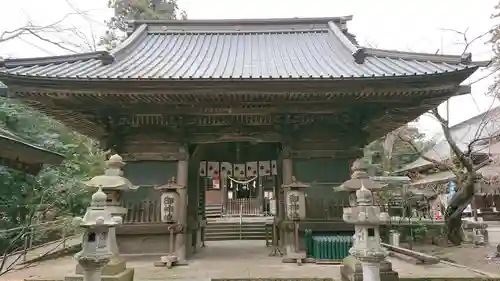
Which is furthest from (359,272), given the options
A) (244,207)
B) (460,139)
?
(244,207)

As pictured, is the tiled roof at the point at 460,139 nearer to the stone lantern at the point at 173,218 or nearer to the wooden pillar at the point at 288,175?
the wooden pillar at the point at 288,175

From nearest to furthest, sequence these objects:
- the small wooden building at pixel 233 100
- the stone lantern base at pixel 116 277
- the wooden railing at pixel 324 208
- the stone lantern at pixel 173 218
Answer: the stone lantern base at pixel 116 277 < the small wooden building at pixel 233 100 < the stone lantern at pixel 173 218 < the wooden railing at pixel 324 208

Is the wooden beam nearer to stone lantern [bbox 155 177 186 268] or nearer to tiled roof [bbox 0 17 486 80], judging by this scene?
tiled roof [bbox 0 17 486 80]

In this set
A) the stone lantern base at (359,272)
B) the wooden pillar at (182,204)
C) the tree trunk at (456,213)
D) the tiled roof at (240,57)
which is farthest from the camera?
the tree trunk at (456,213)

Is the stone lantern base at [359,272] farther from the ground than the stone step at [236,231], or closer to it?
closer to it

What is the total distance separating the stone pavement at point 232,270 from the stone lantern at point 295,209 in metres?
0.31

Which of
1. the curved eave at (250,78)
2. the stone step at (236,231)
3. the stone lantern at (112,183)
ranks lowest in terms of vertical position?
the stone step at (236,231)

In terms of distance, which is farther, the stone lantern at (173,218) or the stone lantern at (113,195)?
the stone lantern at (173,218)

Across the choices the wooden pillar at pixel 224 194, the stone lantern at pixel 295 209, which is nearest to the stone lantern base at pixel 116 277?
the stone lantern at pixel 295 209

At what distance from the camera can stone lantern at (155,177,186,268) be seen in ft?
29.5

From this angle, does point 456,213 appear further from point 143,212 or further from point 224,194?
point 224,194

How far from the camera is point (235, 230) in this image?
71.2 feet

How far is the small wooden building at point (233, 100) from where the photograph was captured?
8.03m

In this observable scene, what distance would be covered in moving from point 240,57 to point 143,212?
16.6 ft
